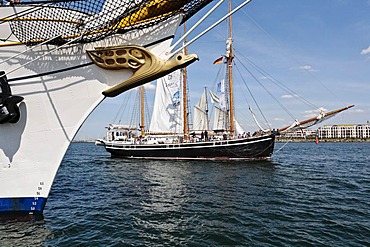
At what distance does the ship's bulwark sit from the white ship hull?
21.3 metres

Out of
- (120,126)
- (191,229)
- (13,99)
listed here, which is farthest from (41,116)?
(120,126)

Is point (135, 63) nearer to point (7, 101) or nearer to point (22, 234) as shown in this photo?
point (7, 101)

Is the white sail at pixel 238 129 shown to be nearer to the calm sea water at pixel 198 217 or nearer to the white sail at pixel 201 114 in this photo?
the white sail at pixel 201 114

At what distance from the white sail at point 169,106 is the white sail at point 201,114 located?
3.88 metres

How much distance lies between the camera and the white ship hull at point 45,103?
5.28 meters

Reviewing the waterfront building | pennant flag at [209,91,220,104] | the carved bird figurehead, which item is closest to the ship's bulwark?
pennant flag at [209,91,220,104]

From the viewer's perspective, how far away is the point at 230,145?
26.0m

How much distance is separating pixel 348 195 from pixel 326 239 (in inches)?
237

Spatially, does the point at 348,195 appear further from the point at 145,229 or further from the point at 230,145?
the point at 230,145

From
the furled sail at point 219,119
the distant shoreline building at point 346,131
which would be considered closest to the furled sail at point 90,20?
the furled sail at point 219,119

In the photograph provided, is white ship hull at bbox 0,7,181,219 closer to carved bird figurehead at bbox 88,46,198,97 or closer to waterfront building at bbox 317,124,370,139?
carved bird figurehead at bbox 88,46,198,97

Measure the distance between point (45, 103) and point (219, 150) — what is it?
21721mm

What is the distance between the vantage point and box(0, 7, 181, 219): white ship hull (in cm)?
528

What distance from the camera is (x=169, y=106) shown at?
35.2m
